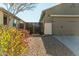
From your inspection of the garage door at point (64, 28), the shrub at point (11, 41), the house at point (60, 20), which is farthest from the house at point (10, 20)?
Result: the garage door at point (64, 28)

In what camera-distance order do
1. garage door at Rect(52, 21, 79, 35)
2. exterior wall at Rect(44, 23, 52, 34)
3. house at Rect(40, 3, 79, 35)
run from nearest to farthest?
1. exterior wall at Rect(44, 23, 52, 34)
2. house at Rect(40, 3, 79, 35)
3. garage door at Rect(52, 21, 79, 35)

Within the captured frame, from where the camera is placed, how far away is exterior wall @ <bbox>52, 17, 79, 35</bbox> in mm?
5222

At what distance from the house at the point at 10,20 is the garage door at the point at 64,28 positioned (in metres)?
0.86

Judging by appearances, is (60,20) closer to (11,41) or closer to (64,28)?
(64,28)

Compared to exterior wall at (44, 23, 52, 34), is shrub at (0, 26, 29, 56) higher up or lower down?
lower down

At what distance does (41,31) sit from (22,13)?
560mm

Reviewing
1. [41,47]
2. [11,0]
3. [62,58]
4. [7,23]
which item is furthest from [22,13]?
[41,47]

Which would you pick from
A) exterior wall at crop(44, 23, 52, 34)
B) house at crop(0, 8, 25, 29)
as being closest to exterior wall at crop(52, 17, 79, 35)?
exterior wall at crop(44, 23, 52, 34)

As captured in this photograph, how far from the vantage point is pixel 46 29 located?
4.88 m

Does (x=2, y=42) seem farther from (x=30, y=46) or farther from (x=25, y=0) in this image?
(x=25, y=0)

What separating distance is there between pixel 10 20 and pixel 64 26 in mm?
1788

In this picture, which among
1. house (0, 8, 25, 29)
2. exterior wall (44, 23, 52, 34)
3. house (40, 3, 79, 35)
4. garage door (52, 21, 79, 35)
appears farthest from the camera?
garage door (52, 21, 79, 35)

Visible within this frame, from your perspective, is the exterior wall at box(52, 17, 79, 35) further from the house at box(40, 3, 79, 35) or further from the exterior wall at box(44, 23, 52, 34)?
the exterior wall at box(44, 23, 52, 34)

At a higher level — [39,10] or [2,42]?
[39,10]
